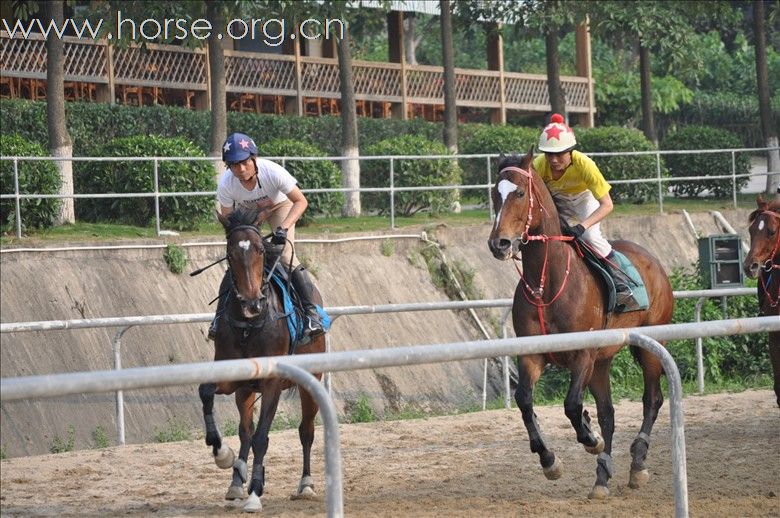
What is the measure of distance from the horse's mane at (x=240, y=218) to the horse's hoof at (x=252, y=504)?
178 centimetres

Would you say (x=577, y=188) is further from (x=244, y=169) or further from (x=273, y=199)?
(x=244, y=169)

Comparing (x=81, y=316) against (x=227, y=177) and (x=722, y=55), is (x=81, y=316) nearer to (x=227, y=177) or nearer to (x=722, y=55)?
(x=227, y=177)

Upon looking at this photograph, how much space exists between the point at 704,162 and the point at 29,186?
57.5ft

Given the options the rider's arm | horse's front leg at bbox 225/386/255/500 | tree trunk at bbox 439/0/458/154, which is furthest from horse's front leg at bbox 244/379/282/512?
tree trunk at bbox 439/0/458/154

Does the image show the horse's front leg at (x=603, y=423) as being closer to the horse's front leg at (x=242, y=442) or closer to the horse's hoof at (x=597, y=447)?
the horse's hoof at (x=597, y=447)

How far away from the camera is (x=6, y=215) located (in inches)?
722

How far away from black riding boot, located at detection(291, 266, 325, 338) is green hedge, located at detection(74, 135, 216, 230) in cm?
984

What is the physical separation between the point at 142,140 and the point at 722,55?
3658 centimetres

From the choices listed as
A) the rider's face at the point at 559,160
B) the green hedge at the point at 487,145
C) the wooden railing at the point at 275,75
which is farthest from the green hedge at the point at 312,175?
the rider's face at the point at 559,160

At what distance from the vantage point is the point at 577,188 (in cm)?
1047

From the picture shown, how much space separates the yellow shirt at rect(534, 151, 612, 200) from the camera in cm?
1038

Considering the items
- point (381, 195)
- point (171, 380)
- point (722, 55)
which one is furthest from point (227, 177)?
point (722, 55)

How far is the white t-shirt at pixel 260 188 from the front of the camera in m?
9.79

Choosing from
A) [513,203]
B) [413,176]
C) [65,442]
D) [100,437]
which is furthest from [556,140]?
[413,176]
